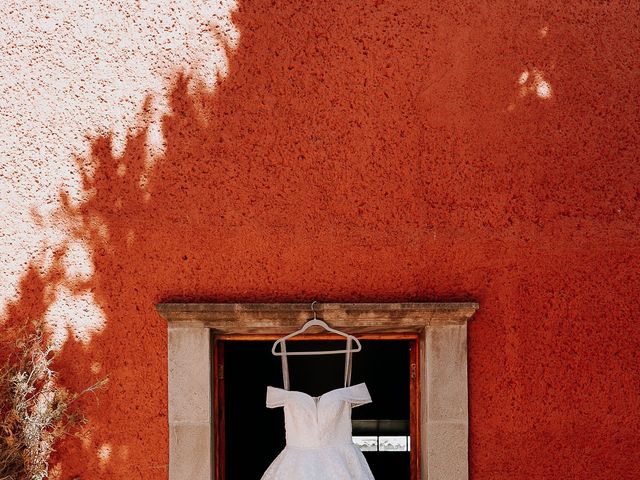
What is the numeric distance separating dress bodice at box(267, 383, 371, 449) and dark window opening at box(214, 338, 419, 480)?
88 centimetres

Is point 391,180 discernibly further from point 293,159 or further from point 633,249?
point 633,249

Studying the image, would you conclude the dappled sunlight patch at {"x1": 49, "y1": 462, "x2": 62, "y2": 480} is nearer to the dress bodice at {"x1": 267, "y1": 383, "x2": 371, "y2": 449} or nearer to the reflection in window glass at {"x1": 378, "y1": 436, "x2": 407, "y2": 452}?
the dress bodice at {"x1": 267, "y1": 383, "x2": 371, "y2": 449}

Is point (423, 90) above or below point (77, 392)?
above

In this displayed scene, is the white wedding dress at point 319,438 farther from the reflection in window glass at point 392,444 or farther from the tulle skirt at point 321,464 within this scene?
the reflection in window glass at point 392,444

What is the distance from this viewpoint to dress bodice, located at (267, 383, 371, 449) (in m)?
3.96

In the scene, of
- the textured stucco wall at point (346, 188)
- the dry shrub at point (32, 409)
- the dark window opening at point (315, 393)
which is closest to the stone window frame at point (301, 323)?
the textured stucco wall at point (346, 188)

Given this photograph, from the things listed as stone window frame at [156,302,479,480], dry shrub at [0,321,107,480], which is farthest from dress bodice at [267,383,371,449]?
→ dry shrub at [0,321,107,480]

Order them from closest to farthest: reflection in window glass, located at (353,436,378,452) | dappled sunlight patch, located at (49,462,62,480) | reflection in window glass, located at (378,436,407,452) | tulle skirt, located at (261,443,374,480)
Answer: tulle skirt, located at (261,443,374,480), dappled sunlight patch, located at (49,462,62,480), reflection in window glass, located at (378,436,407,452), reflection in window glass, located at (353,436,378,452)

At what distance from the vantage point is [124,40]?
413 cm

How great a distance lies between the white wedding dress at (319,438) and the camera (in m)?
3.92

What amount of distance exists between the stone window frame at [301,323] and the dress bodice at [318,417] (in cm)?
43

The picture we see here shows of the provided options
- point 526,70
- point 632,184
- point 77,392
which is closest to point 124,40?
point 77,392

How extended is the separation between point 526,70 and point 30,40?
3052mm

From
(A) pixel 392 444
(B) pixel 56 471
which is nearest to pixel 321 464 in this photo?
(A) pixel 392 444
